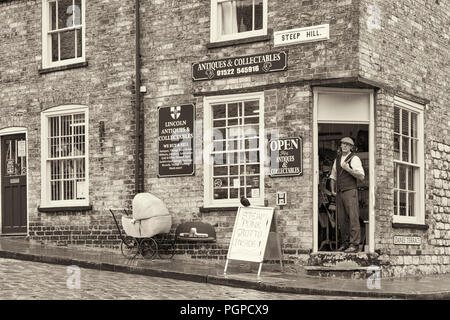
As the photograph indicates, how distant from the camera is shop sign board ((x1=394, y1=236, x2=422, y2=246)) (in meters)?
16.2

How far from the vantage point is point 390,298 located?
13.1 m

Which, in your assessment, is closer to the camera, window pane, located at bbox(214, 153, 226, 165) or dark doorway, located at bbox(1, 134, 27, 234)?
window pane, located at bbox(214, 153, 226, 165)

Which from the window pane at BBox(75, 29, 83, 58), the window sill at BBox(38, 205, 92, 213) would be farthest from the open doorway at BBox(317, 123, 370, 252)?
the window pane at BBox(75, 29, 83, 58)

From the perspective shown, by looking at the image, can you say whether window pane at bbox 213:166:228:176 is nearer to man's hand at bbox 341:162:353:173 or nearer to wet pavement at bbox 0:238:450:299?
wet pavement at bbox 0:238:450:299

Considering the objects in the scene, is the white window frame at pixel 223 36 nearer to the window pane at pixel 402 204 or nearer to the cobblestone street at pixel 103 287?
the window pane at pixel 402 204

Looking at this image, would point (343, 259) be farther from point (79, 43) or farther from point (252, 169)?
point (79, 43)

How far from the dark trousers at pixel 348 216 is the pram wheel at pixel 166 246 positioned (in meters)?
3.21

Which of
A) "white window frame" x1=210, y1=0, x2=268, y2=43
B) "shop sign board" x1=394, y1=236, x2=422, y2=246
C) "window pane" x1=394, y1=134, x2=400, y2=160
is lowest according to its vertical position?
"shop sign board" x1=394, y1=236, x2=422, y2=246

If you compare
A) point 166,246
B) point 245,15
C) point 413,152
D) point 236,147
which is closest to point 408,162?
point 413,152

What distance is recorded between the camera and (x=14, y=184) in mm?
19656

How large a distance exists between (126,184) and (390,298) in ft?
21.1

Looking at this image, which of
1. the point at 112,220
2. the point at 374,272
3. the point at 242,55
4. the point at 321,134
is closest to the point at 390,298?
the point at 374,272

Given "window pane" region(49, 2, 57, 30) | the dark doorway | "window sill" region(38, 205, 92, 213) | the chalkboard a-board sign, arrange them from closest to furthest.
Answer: the chalkboard a-board sign, "window sill" region(38, 205, 92, 213), "window pane" region(49, 2, 57, 30), the dark doorway

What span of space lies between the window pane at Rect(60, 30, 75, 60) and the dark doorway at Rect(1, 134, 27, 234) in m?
1.96
